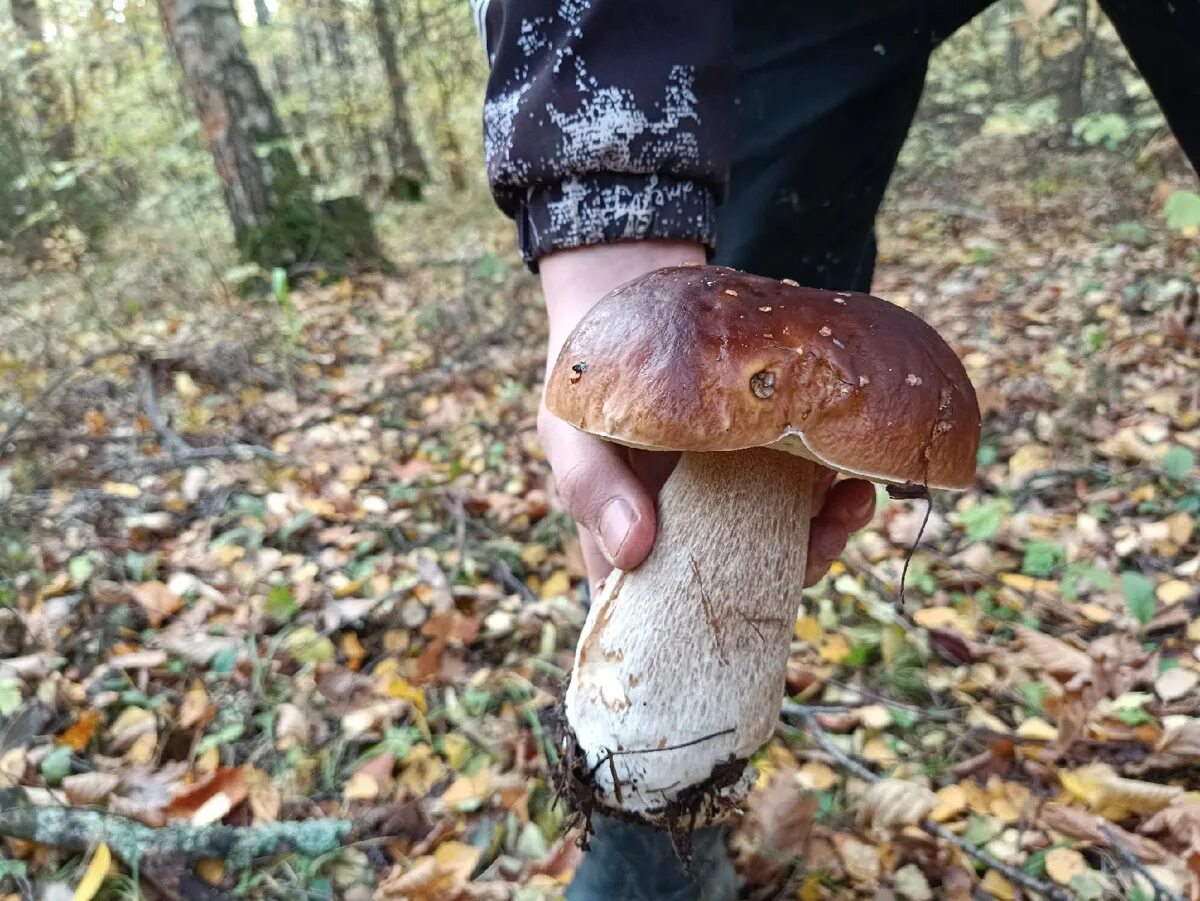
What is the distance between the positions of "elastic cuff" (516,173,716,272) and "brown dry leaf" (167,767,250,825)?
1.23m

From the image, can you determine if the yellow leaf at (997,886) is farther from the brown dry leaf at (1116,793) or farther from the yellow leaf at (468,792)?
the yellow leaf at (468,792)

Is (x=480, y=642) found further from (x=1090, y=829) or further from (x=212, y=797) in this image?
(x=1090, y=829)

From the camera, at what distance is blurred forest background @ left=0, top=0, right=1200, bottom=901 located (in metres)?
1.53

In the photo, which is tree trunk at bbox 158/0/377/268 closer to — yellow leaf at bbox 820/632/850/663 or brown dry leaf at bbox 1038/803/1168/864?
yellow leaf at bbox 820/632/850/663

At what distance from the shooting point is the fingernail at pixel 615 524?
46.6 inches

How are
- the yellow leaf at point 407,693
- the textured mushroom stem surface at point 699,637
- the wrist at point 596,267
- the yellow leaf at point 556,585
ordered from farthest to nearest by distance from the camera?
the yellow leaf at point 556,585 → the yellow leaf at point 407,693 → the wrist at point 596,267 → the textured mushroom stem surface at point 699,637

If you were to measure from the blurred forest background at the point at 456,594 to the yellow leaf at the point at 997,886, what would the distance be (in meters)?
0.01

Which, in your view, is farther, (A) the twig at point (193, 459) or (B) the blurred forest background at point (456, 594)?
(A) the twig at point (193, 459)

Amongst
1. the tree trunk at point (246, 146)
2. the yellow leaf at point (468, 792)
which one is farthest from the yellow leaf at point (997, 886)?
the tree trunk at point (246, 146)

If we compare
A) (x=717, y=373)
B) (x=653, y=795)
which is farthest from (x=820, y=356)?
(x=653, y=795)

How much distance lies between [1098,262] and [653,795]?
422 centimetres

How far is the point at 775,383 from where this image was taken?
0.98 meters

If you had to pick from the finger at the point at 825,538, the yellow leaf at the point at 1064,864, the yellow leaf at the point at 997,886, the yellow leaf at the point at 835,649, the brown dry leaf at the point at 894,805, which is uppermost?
the finger at the point at 825,538

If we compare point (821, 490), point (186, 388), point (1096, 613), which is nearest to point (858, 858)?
point (821, 490)
